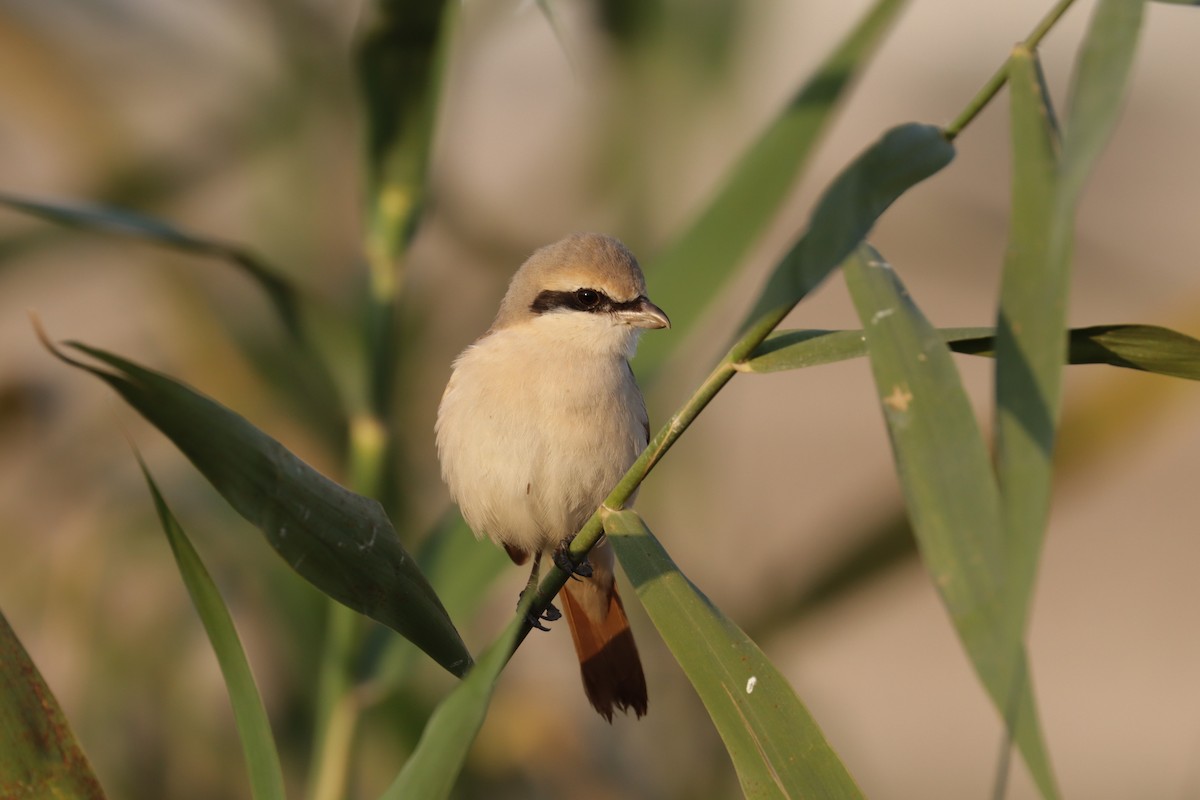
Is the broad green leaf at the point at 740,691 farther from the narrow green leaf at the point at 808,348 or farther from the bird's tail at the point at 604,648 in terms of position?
the bird's tail at the point at 604,648

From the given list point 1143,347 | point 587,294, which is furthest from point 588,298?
point 1143,347

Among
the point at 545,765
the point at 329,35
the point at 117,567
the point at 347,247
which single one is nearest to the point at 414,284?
the point at 347,247

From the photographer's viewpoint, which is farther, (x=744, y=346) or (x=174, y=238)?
(x=174, y=238)

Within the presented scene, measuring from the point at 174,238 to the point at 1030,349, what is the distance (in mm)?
994

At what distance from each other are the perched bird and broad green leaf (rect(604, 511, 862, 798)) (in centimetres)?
67

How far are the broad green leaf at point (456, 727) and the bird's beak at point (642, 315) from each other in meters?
0.84

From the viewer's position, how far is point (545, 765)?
2.55m

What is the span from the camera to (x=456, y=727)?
2.87 ft

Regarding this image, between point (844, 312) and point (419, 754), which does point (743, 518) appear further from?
point (844, 312)

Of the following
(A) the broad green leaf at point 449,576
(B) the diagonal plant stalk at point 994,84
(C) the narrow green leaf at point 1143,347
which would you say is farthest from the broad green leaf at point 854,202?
(A) the broad green leaf at point 449,576

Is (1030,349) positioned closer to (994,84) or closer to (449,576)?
(994,84)

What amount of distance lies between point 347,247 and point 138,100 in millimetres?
538

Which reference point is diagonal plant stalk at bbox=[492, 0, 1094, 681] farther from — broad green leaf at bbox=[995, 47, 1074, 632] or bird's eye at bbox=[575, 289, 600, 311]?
bird's eye at bbox=[575, 289, 600, 311]

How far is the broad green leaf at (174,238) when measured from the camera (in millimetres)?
1330
